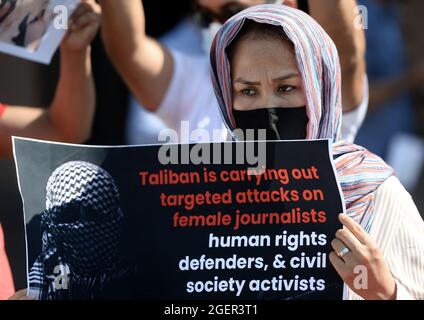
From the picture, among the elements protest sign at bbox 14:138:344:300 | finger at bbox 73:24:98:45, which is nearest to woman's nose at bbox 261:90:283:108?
protest sign at bbox 14:138:344:300

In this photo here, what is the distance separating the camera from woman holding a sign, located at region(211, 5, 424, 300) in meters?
2.37

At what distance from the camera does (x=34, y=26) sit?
110 inches

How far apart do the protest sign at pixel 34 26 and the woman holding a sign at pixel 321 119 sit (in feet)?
1.70

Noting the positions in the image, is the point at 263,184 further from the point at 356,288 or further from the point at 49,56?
the point at 49,56

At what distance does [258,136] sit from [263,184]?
0.46 feet

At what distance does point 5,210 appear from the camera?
3.04m

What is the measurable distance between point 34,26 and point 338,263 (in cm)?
115

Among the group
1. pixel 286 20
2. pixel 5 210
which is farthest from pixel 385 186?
pixel 5 210

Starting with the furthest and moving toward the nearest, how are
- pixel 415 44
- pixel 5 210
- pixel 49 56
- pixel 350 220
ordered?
1. pixel 415 44
2. pixel 5 210
3. pixel 49 56
4. pixel 350 220

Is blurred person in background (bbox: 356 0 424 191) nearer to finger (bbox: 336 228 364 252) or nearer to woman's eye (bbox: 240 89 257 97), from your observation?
woman's eye (bbox: 240 89 257 97)

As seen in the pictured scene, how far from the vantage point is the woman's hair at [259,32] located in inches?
98.7

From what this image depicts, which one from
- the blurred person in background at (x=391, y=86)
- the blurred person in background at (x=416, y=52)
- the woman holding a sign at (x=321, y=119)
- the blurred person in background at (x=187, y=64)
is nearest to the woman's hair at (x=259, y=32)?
the woman holding a sign at (x=321, y=119)

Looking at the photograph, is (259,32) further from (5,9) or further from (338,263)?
(5,9)
